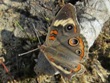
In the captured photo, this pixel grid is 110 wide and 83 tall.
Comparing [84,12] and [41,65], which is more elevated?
[84,12]

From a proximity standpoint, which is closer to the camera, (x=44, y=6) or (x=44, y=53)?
(x=44, y=53)

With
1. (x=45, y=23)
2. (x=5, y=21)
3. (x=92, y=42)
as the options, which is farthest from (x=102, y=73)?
(x=5, y=21)

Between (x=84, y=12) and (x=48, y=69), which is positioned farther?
(x=84, y=12)

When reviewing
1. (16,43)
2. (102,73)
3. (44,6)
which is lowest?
(102,73)

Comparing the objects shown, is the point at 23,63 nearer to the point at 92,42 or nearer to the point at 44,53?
the point at 44,53

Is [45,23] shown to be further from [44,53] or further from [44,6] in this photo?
[44,53]

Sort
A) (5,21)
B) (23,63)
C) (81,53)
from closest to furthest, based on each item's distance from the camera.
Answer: (81,53), (23,63), (5,21)

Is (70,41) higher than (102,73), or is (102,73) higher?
(70,41)

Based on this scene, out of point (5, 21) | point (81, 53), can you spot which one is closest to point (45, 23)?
point (5, 21)

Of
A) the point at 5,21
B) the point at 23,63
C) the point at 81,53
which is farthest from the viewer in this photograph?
the point at 5,21
